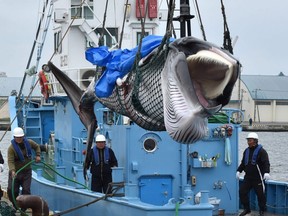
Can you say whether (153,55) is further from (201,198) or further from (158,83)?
(201,198)

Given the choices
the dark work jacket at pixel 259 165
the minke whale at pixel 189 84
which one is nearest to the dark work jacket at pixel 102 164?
the dark work jacket at pixel 259 165

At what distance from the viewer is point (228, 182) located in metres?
14.4

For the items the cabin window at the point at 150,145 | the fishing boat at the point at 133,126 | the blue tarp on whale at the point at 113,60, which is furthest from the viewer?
the cabin window at the point at 150,145

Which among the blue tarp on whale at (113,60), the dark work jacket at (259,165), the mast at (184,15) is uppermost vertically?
the mast at (184,15)

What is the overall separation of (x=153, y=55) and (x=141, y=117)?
2.26 ft

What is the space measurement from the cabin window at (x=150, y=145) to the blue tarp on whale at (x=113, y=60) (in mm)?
4982

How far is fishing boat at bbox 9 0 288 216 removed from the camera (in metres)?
6.38

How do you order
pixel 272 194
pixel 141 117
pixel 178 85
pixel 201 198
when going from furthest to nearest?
pixel 272 194
pixel 201 198
pixel 141 117
pixel 178 85

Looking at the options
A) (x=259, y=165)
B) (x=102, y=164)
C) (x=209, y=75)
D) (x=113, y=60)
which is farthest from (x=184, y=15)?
(x=259, y=165)

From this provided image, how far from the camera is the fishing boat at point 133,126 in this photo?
20.9 ft

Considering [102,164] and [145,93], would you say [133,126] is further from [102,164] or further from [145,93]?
[145,93]

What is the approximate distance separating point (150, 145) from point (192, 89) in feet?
25.1

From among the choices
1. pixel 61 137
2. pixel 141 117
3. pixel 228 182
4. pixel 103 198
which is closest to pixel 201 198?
pixel 103 198

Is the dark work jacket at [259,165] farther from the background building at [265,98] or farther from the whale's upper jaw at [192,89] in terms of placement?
the background building at [265,98]
